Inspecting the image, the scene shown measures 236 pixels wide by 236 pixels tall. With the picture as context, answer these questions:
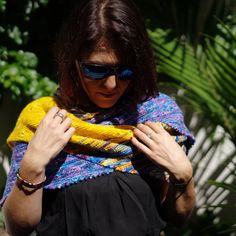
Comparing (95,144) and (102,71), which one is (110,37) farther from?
(95,144)

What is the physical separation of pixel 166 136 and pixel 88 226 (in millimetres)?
391

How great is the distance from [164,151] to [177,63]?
180 cm

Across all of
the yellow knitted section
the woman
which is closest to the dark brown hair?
the woman

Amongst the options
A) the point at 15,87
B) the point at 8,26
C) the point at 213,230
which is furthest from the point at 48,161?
the point at 213,230

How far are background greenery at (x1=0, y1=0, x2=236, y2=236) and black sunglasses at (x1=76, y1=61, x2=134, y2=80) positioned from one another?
1.68 metres

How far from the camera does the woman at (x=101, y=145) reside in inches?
66.6

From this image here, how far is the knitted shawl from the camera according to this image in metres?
1.80

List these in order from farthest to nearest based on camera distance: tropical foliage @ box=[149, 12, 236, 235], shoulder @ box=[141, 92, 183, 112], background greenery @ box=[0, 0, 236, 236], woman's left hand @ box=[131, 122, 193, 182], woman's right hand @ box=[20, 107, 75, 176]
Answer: background greenery @ box=[0, 0, 236, 236], tropical foliage @ box=[149, 12, 236, 235], shoulder @ box=[141, 92, 183, 112], woman's left hand @ box=[131, 122, 193, 182], woman's right hand @ box=[20, 107, 75, 176]

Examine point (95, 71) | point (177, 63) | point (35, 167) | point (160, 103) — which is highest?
point (95, 71)

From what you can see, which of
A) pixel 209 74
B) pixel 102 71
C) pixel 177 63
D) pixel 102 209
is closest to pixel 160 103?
pixel 102 71

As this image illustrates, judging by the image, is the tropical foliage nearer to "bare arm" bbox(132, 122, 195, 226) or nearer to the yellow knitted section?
"bare arm" bbox(132, 122, 195, 226)

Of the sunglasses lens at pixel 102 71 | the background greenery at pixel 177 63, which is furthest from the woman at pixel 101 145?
the background greenery at pixel 177 63

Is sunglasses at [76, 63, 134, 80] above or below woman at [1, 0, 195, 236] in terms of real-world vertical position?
above

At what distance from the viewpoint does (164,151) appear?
5.84ft
